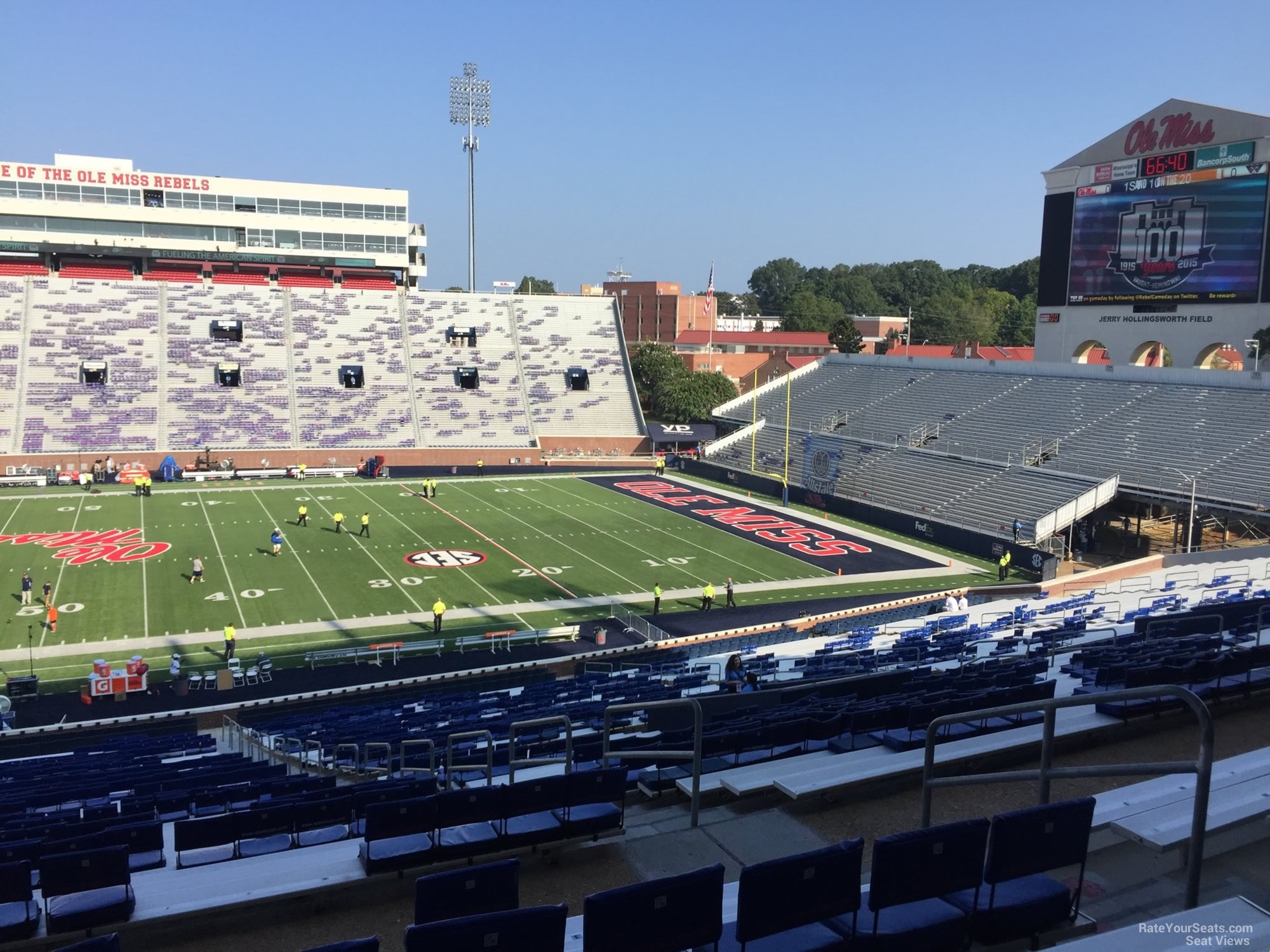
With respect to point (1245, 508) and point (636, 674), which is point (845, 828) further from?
point (1245, 508)

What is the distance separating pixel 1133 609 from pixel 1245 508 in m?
13.1

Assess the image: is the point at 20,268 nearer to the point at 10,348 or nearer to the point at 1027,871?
the point at 10,348

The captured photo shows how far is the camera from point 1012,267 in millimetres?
134125

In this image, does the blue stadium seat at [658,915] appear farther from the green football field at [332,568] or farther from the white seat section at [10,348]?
the white seat section at [10,348]

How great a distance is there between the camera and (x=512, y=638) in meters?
23.9

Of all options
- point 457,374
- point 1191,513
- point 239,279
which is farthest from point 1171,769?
point 239,279

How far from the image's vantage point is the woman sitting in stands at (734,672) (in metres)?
16.7

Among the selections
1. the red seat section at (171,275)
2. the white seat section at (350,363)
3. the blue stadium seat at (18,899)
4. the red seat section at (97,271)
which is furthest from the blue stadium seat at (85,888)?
the red seat section at (97,271)

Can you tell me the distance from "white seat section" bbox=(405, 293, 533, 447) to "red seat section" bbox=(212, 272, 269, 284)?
12.3 m

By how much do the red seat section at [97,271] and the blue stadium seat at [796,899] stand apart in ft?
231

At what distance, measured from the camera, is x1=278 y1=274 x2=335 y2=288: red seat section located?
225 feet

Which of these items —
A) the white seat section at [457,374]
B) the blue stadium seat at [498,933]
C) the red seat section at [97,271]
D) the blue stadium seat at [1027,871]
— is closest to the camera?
the blue stadium seat at [498,933]

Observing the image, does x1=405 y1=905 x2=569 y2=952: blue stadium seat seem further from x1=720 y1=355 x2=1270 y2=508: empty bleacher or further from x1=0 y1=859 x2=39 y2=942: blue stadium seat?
x1=720 y1=355 x2=1270 y2=508: empty bleacher

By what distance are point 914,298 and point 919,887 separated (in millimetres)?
151750
